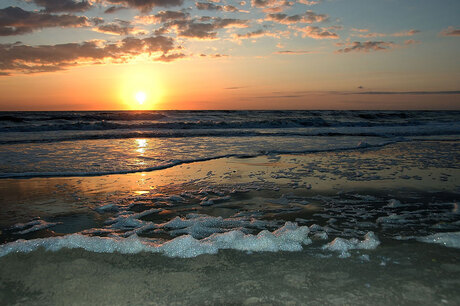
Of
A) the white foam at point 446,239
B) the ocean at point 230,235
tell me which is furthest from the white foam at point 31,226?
the white foam at point 446,239

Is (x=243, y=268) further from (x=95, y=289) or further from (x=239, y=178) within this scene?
(x=239, y=178)

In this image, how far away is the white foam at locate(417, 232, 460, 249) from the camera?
313cm

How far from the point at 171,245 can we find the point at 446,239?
2810 mm

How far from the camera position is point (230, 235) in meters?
3.29

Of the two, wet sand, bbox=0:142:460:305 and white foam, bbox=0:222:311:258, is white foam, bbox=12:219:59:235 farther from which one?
white foam, bbox=0:222:311:258

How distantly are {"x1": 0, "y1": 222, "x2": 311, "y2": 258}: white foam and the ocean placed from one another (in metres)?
0.01

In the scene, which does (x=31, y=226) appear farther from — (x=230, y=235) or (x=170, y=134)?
(x=170, y=134)

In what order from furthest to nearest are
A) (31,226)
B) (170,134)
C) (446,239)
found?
(170,134) < (31,226) < (446,239)

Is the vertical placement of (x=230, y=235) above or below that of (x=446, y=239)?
above

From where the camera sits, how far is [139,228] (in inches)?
150

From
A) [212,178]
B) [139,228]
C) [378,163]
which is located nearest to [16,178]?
[212,178]

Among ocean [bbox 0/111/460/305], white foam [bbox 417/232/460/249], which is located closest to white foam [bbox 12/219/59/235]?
ocean [bbox 0/111/460/305]

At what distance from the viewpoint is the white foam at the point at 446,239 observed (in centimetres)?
313

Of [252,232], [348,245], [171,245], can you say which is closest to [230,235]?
[252,232]
